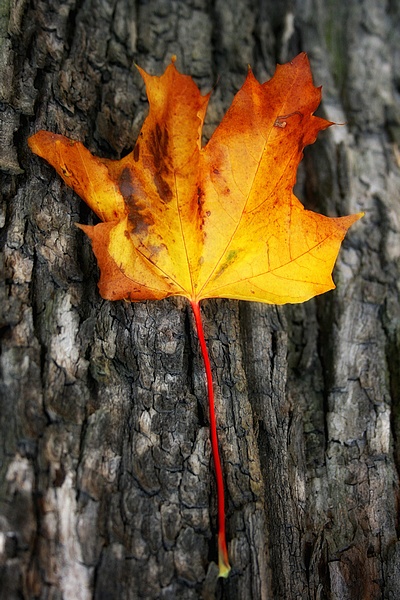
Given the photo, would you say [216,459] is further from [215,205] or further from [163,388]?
[215,205]

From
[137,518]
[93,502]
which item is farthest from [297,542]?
[93,502]

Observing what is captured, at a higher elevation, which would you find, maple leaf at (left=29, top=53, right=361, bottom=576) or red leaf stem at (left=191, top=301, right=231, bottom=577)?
maple leaf at (left=29, top=53, right=361, bottom=576)

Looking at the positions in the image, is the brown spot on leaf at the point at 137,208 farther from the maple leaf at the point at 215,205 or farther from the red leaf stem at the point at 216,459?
the red leaf stem at the point at 216,459

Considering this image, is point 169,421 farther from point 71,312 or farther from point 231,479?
point 71,312

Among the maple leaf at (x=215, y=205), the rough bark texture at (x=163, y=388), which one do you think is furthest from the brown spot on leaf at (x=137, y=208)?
the rough bark texture at (x=163, y=388)

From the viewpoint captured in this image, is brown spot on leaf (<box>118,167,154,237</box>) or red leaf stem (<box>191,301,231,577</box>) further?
brown spot on leaf (<box>118,167,154,237</box>)

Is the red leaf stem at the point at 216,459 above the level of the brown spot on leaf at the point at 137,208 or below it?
below

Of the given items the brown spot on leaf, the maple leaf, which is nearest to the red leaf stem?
the maple leaf

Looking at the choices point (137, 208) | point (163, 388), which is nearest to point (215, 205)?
point (137, 208)

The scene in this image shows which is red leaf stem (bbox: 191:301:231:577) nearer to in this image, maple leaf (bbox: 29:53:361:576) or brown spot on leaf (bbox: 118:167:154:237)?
maple leaf (bbox: 29:53:361:576)
